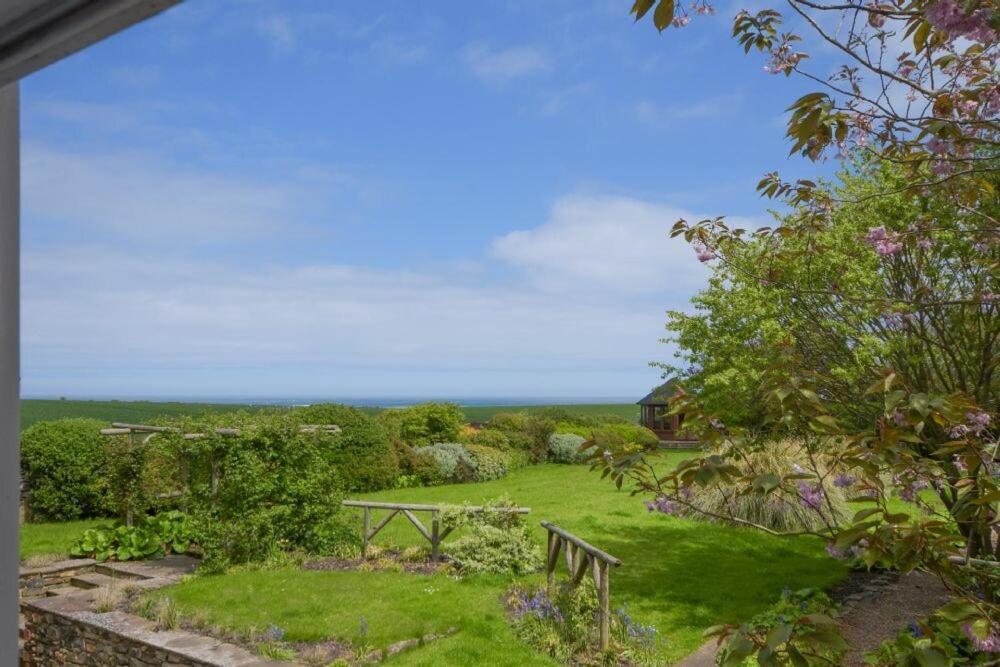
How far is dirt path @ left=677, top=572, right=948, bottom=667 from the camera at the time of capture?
18.0 feet

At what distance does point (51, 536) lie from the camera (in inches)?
411

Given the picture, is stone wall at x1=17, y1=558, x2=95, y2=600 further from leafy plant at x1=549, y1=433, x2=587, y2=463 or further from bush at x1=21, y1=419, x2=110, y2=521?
leafy plant at x1=549, y1=433, x2=587, y2=463

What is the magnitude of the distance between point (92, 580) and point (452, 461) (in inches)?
356

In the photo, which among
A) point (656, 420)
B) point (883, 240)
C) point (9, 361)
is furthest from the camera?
point (656, 420)

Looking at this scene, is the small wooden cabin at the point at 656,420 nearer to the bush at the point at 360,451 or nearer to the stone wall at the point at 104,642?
the bush at the point at 360,451

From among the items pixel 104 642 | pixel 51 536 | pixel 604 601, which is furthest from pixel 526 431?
pixel 604 601

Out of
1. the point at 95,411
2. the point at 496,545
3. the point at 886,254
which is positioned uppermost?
the point at 886,254

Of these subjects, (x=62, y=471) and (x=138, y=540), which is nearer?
(x=138, y=540)

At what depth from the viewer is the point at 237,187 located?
4500 millimetres

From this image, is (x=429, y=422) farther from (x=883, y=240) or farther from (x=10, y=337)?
(x=10, y=337)

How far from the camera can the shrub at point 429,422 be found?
18.1 m

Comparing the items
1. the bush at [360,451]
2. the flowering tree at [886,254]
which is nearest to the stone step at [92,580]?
the bush at [360,451]

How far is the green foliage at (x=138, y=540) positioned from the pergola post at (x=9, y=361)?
962cm

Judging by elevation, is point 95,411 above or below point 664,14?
below
